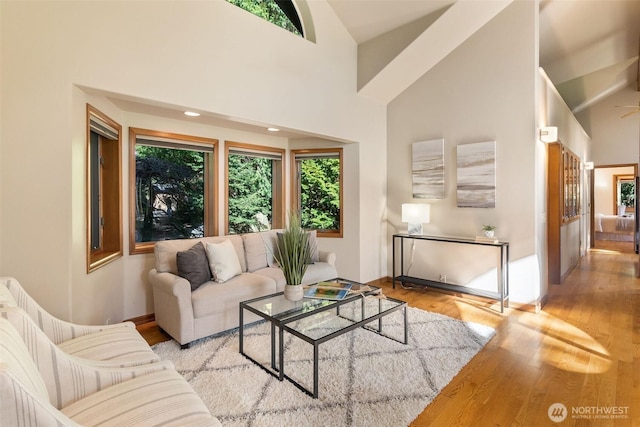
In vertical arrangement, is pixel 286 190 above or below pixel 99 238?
above

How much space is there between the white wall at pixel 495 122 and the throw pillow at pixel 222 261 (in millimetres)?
2723

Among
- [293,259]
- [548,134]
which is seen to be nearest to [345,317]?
[293,259]

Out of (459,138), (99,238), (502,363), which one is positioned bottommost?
(502,363)

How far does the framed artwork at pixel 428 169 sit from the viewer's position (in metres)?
4.51

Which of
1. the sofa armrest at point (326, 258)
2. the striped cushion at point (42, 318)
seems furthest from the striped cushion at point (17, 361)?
the sofa armrest at point (326, 258)

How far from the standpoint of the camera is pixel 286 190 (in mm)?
4902

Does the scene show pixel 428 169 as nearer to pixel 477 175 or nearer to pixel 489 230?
pixel 477 175

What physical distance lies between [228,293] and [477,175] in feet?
10.8

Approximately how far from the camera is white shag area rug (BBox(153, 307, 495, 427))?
199 centimetres

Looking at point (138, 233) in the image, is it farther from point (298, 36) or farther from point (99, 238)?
point (298, 36)

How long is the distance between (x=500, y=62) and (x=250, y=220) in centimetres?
372

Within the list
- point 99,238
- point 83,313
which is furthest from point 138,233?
point 83,313

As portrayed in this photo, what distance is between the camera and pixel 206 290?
9.83ft

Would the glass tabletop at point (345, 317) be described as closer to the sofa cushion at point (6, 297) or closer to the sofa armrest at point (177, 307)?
the sofa armrest at point (177, 307)
